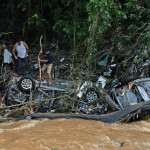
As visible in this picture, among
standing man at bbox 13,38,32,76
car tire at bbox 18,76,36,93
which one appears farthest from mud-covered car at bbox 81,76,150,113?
standing man at bbox 13,38,32,76

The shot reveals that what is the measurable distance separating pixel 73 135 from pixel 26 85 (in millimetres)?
3422

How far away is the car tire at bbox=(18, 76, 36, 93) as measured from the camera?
8609 millimetres

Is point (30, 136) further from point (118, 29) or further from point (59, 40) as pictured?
point (59, 40)

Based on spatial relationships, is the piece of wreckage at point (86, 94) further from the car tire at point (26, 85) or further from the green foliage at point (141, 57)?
the green foliage at point (141, 57)

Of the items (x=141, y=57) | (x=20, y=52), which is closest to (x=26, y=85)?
(x=20, y=52)

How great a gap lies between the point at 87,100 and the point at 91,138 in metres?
3.15

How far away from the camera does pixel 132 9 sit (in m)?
10.4

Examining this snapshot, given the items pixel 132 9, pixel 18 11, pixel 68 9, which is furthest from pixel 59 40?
pixel 132 9

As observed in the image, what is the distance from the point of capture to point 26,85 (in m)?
8.66

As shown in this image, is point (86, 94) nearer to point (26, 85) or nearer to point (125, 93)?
point (125, 93)

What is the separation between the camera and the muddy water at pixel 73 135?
5.25 metres

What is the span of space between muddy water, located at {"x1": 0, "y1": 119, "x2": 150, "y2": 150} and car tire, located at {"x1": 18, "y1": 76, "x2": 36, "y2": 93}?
74.1 inches

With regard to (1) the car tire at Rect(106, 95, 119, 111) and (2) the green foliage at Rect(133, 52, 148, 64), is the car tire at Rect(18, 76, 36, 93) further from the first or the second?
(2) the green foliage at Rect(133, 52, 148, 64)

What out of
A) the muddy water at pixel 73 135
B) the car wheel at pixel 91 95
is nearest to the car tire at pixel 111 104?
A: the car wheel at pixel 91 95
